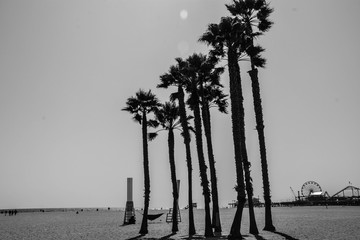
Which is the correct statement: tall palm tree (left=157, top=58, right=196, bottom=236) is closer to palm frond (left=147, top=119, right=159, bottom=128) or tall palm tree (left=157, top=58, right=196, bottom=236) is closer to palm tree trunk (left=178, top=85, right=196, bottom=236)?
palm tree trunk (left=178, top=85, right=196, bottom=236)

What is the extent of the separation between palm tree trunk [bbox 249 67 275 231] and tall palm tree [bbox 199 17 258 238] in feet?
3.61

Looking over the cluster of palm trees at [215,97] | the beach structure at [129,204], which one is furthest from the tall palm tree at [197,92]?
the beach structure at [129,204]

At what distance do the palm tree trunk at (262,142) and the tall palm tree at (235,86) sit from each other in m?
1.10

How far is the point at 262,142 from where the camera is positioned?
26500 mm

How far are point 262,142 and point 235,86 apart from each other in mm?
5465

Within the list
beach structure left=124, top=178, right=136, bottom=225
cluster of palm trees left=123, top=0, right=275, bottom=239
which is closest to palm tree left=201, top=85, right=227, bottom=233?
cluster of palm trees left=123, top=0, right=275, bottom=239

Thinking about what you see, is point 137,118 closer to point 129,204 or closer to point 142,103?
point 142,103

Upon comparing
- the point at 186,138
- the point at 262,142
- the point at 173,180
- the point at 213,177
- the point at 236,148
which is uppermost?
the point at 186,138

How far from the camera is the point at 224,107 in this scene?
103 feet

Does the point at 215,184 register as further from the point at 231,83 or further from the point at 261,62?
the point at 261,62

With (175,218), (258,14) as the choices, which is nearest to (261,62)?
(258,14)

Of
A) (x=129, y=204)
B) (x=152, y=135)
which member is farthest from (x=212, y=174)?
(x=129, y=204)

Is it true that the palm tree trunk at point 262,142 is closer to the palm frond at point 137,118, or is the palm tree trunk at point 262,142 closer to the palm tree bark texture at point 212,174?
the palm tree bark texture at point 212,174

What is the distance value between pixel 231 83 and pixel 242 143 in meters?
4.20
